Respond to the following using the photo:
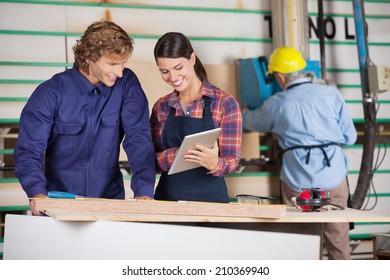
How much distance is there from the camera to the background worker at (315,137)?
4848 mm

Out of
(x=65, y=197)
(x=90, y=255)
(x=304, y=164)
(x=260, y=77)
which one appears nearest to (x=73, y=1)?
(x=260, y=77)

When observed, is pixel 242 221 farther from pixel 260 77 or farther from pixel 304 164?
pixel 260 77

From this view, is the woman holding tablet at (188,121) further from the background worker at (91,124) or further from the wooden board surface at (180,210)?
the wooden board surface at (180,210)

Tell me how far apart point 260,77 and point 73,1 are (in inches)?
61.6

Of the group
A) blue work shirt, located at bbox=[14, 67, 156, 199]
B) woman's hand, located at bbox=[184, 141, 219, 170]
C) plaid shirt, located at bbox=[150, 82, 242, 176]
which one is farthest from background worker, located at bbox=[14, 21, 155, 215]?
woman's hand, located at bbox=[184, 141, 219, 170]

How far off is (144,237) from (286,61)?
2.85m

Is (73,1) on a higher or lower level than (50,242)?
higher

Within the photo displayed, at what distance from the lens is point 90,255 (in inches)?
99.3

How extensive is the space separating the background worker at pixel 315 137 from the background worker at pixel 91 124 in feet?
6.17

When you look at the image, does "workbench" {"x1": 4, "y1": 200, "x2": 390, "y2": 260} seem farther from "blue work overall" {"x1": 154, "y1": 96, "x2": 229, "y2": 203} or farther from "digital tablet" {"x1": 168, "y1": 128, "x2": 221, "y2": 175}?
"blue work overall" {"x1": 154, "y1": 96, "x2": 229, "y2": 203}

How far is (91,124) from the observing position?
10.3 feet

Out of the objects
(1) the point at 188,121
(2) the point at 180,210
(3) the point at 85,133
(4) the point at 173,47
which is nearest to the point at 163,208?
(2) the point at 180,210

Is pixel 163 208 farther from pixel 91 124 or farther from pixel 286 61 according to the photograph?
pixel 286 61

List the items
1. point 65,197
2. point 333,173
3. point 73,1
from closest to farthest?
point 65,197 → point 333,173 → point 73,1
